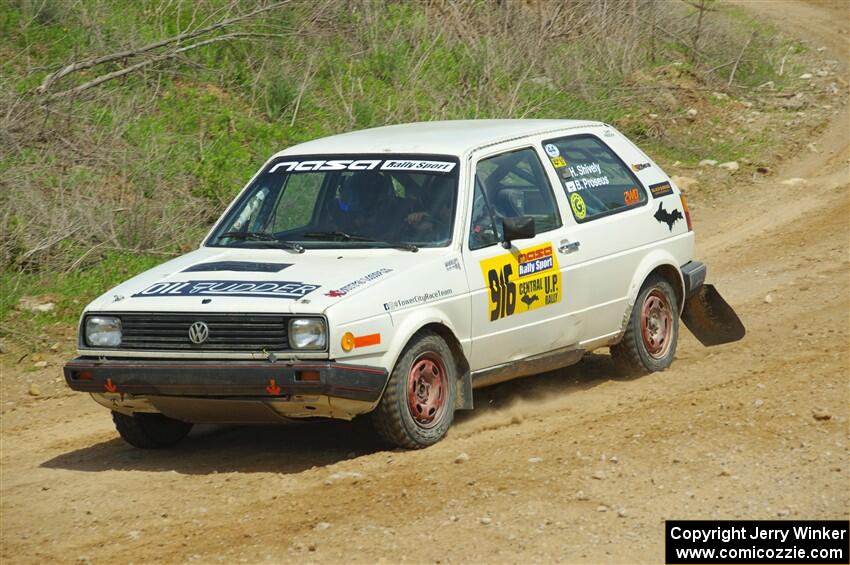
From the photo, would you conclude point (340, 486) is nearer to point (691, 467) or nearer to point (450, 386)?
point (450, 386)

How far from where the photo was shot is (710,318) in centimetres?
922

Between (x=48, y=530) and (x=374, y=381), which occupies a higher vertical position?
(x=374, y=381)

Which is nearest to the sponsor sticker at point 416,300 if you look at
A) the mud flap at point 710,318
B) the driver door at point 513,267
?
the driver door at point 513,267

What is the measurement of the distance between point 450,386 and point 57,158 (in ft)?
21.1

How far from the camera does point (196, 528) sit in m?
5.79

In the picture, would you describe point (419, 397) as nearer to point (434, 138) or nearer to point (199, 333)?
point (199, 333)

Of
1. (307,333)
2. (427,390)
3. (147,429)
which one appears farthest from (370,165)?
(147,429)

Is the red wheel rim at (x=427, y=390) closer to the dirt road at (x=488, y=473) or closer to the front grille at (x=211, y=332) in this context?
the dirt road at (x=488, y=473)

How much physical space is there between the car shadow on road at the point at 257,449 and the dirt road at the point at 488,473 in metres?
0.02

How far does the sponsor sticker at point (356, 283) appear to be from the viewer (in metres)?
6.43

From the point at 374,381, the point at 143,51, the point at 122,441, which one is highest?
the point at 143,51

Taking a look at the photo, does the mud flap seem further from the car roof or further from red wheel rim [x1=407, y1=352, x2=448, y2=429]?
red wheel rim [x1=407, y1=352, x2=448, y2=429]

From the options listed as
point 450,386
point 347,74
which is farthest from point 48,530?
point 347,74

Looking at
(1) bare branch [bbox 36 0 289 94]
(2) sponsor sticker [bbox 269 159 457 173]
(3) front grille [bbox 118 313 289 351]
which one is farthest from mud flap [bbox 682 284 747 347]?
(1) bare branch [bbox 36 0 289 94]
